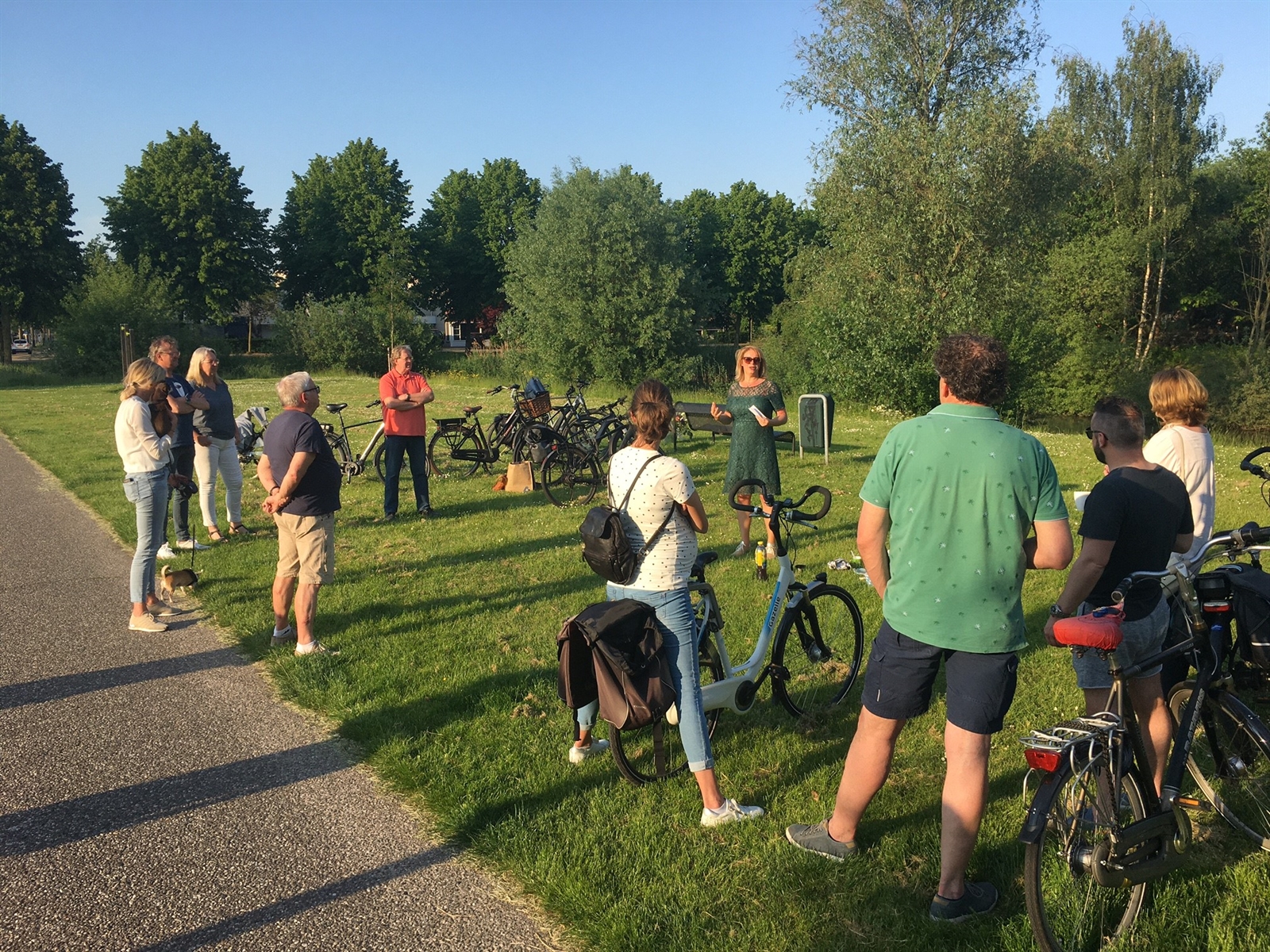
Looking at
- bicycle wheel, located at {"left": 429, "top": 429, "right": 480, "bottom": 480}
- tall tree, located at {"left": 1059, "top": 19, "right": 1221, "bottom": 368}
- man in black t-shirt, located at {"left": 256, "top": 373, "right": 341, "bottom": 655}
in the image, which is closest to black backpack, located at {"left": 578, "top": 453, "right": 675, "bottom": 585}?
man in black t-shirt, located at {"left": 256, "top": 373, "right": 341, "bottom": 655}

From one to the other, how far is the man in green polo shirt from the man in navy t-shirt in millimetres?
6986

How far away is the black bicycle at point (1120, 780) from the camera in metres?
2.75

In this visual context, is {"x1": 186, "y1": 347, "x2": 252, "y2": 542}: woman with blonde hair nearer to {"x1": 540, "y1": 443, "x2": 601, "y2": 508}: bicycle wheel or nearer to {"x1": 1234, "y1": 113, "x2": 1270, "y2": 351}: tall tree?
{"x1": 540, "y1": 443, "x2": 601, "y2": 508}: bicycle wheel

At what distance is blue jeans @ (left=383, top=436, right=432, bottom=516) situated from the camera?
407 inches

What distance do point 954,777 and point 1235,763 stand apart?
135 cm

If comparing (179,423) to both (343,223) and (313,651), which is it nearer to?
(313,651)

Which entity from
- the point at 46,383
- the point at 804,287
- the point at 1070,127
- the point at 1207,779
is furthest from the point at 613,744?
the point at 46,383

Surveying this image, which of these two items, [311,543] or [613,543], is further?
[311,543]

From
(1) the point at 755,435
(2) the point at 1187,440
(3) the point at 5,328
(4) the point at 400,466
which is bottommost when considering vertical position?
(4) the point at 400,466

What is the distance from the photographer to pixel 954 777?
3.05m

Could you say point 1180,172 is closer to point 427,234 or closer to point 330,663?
point 330,663

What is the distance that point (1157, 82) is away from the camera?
115ft

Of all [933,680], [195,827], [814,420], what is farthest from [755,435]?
[814,420]

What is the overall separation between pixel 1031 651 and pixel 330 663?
4482 millimetres
